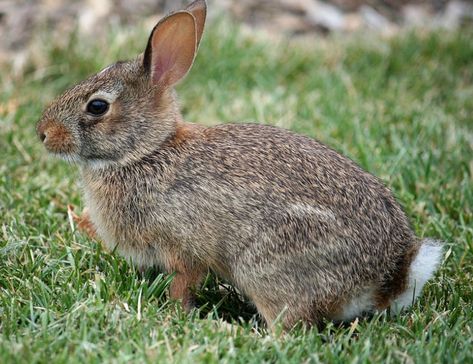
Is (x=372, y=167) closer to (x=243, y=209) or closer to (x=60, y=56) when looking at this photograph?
(x=243, y=209)

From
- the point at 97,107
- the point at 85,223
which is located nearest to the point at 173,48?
the point at 97,107

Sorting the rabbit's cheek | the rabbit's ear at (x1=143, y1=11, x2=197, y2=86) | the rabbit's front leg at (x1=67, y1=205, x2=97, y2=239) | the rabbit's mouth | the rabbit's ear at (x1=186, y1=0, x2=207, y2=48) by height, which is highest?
the rabbit's ear at (x1=186, y1=0, x2=207, y2=48)

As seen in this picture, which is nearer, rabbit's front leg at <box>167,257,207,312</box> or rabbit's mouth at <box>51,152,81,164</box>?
rabbit's front leg at <box>167,257,207,312</box>

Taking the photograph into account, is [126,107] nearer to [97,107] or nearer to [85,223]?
[97,107]

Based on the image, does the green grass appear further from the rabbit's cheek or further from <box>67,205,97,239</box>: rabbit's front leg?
the rabbit's cheek

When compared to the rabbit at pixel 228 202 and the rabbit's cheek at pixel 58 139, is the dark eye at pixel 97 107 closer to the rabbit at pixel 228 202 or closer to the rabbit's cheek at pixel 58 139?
the rabbit at pixel 228 202

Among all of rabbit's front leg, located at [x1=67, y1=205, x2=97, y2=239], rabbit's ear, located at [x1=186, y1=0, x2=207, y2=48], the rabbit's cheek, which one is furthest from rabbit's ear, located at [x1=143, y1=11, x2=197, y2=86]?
rabbit's front leg, located at [x1=67, y1=205, x2=97, y2=239]
